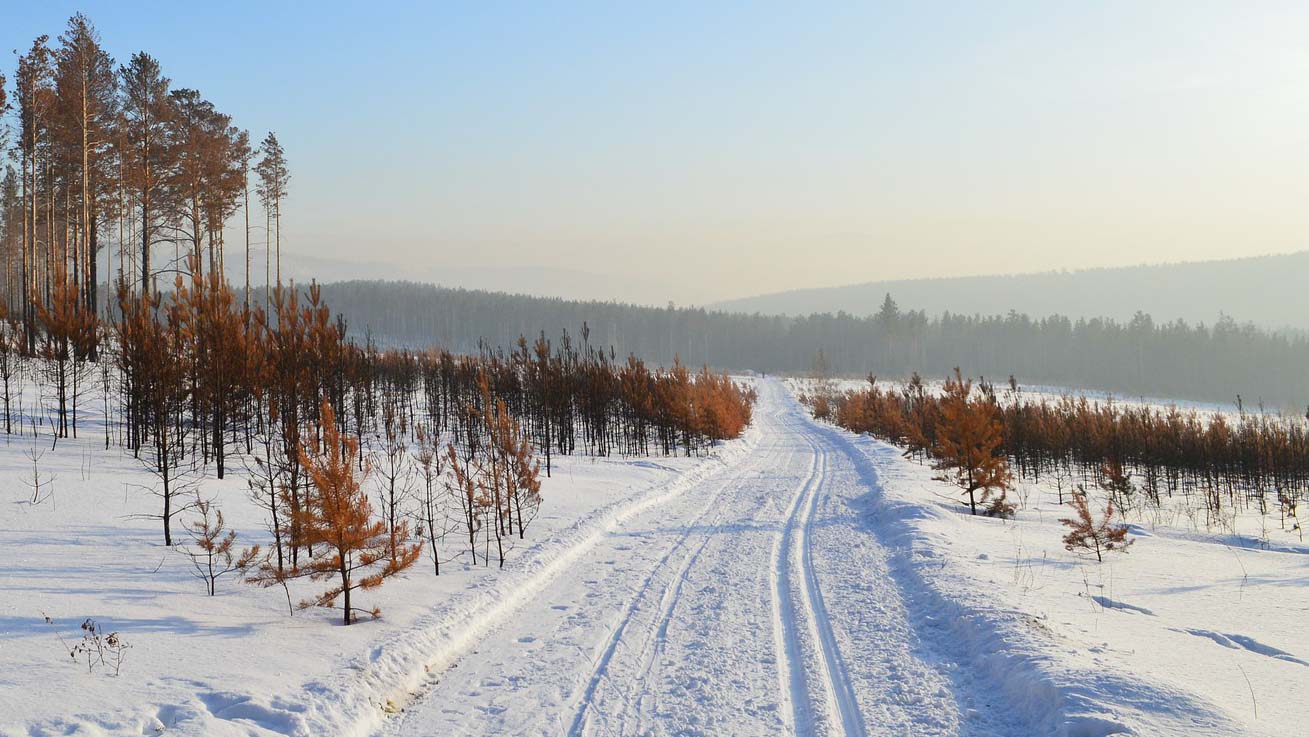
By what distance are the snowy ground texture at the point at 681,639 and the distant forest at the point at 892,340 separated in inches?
3588

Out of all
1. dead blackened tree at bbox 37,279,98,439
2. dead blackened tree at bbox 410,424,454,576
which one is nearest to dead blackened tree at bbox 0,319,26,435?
dead blackened tree at bbox 37,279,98,439

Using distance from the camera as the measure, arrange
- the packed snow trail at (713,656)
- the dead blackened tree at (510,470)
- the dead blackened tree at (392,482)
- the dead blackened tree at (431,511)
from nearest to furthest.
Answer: the packed snow trail at (713,656), the dead blackened tree at (392,482), the dead blackened tree at (431,511), the dead blackened tree at (510,470)

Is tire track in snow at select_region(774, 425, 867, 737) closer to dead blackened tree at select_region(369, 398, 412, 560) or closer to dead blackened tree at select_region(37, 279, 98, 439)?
dead blackened tree at select_region(369, 398, 412, 560)

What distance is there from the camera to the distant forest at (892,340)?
359ft

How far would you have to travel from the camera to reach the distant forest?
109562 mm

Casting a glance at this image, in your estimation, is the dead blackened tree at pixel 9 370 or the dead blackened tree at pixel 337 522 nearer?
the dead blackened tree at pixel 337 522

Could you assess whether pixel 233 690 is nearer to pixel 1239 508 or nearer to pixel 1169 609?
pixel 1169 609

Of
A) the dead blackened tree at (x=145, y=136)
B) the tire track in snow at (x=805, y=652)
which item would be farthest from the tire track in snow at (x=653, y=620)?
the dead blackened tree at (x=145, y=136)

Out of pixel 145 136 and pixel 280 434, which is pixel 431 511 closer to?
pixel 280 434

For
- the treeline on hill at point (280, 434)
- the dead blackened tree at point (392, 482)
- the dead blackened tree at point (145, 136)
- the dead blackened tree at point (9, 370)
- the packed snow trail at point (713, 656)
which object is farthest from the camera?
the dead blackened tree at point (145, 136)

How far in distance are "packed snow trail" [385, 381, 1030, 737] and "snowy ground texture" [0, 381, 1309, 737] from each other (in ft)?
0.10

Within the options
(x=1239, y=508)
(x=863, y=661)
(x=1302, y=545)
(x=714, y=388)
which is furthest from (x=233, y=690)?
(x=714, y=388)

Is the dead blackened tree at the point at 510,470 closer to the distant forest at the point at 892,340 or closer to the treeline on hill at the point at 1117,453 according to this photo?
the treeline on hill at the point at 1117,453

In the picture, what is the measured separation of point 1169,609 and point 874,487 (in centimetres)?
968
